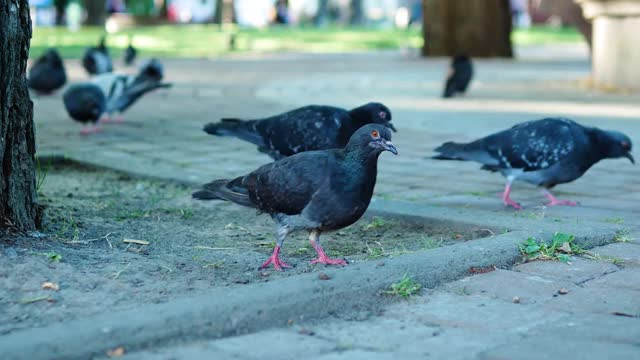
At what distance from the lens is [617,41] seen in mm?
13883

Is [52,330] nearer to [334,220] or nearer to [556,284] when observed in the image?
[334,220]

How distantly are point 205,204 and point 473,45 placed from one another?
17559mm

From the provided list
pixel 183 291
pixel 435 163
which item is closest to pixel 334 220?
pixel 183 291

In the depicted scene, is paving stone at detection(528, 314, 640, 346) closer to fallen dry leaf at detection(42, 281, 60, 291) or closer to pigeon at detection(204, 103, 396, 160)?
fallen dry leaf at detection(42, 281, 60, 291)

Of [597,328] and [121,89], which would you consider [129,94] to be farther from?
[597,328]

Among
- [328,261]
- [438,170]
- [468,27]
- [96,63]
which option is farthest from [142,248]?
[468,27]

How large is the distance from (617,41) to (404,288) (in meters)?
10.2

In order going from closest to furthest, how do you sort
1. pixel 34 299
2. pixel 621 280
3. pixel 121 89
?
pixel 34 299 < pixel 621 280 < pixel 121 89

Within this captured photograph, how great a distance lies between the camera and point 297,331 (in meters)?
3.99

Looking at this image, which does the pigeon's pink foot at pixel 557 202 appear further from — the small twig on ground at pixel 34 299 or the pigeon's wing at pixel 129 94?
the pigeon's wing at pixel 129 94

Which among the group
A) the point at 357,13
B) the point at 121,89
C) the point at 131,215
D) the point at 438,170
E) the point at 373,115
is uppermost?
the point at 357,13

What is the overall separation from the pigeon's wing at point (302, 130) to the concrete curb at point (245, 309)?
1891 mm

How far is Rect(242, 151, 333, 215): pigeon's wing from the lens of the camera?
4812mm

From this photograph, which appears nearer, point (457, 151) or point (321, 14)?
point (457, 151)
